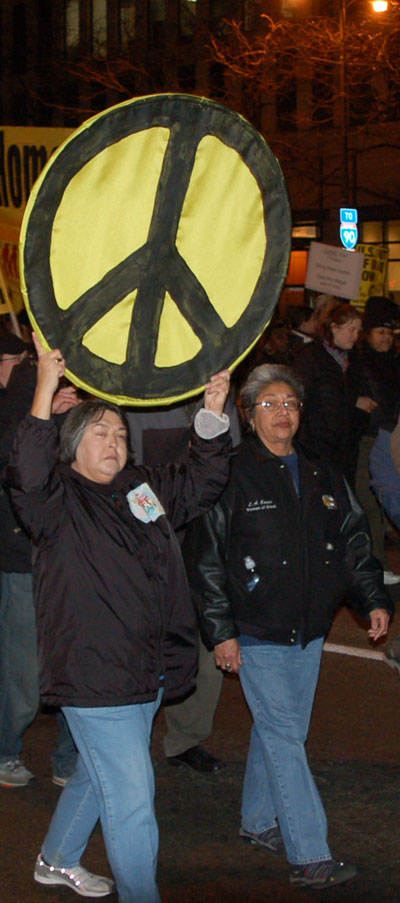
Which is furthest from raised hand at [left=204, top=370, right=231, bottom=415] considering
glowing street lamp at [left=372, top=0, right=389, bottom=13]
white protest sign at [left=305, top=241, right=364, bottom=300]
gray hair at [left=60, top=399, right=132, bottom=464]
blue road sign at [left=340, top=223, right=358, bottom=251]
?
blue road sign at [left=340, top=223, right=358, bottom=251]

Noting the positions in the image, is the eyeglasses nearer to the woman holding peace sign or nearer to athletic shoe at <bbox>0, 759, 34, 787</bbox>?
the woman holding peace sign

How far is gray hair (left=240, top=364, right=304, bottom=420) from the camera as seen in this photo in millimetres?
4715

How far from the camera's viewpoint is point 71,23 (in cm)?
4072

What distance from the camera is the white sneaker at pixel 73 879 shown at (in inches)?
174

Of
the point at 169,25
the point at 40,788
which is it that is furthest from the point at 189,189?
the point at 169,25

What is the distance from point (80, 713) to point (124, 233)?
1.46 meters

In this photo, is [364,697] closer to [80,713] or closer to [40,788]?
[40,788]

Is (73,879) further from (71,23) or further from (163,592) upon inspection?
(71,23)

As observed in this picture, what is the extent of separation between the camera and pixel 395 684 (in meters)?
7.07

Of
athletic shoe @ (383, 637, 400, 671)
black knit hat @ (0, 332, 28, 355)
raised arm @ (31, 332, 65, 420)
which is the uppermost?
black knit hat @ (0, 332, 28, 355)

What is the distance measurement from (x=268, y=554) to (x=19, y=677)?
1595 mm

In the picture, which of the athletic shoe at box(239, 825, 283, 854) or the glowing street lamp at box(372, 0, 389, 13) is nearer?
the athletic shoe at box(239, 825, 283, 854)

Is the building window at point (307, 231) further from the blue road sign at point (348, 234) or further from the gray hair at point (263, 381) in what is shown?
the gray hair at point (263, 381)

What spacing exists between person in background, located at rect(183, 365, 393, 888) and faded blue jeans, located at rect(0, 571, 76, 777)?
3.51ft
